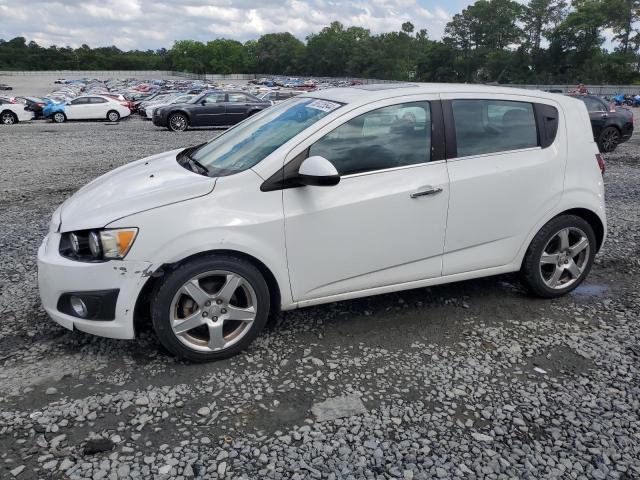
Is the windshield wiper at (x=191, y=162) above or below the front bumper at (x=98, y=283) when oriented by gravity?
above

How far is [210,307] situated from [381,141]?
1593 mm

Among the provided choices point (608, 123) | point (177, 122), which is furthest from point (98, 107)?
point (608, 123)

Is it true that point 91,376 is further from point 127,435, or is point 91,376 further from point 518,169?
point 518,169

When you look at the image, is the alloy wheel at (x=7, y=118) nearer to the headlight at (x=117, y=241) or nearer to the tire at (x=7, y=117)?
the tire at (x=7, y=117)

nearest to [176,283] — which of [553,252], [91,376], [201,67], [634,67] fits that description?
[91,376]

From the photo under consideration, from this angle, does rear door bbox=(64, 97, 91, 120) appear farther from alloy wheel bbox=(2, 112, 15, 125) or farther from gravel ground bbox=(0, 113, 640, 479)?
gravel ground bbox=(0, 113, 640, 479)

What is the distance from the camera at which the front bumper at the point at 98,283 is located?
3127 mm

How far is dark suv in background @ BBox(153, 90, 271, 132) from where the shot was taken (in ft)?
65.6

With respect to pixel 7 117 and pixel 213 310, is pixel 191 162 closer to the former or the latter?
pixel 213 310

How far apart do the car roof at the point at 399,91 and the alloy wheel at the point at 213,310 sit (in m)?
1.51

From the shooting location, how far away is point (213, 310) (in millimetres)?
3309

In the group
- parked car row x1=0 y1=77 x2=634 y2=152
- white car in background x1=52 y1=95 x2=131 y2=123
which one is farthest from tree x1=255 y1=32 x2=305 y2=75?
white car in background x1=52 y1=95 x2=131 y2=123

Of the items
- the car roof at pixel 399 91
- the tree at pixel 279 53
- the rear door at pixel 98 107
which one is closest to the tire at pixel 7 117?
the rear door at pixel 98 107

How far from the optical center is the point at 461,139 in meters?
3.86
